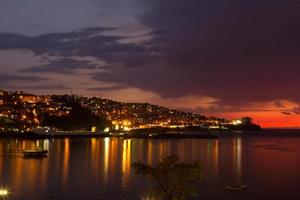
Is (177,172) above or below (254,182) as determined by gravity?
above

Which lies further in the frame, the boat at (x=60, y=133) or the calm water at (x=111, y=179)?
the boat at (x=60, y=133)

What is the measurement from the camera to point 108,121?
655 feet

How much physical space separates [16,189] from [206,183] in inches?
679

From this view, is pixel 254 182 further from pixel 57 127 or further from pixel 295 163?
pixel 57 127

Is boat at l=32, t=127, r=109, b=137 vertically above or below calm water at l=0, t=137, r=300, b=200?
above

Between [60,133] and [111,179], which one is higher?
[60,133]

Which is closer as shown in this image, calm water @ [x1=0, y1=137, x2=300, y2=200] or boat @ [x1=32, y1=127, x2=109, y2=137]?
calm water @ [x1=0, y1=137, x2=300, y2=200]

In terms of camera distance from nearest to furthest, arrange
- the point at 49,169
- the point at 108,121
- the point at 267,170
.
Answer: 1. the point at 49,169
2. the point at 267,170
3. the point at 108,121

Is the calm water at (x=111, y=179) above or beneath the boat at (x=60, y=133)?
beneath

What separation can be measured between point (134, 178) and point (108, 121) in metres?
155

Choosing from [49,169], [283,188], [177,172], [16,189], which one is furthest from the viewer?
[49,169]

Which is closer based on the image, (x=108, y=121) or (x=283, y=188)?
(x=283, y=188)

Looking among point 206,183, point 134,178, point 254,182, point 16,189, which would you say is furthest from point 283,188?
point 16,189

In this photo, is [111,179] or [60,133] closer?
[111,179]
